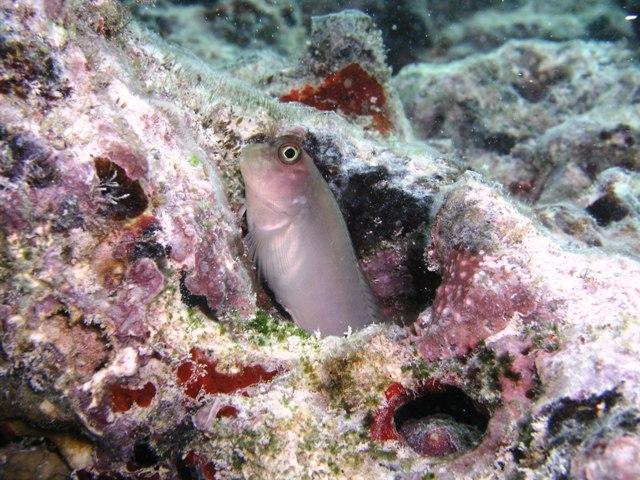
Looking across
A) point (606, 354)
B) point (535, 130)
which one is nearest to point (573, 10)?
point (535, 130)

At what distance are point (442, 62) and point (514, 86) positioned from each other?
1.57 meters

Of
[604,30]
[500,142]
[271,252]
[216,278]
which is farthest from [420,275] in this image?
[604,30]

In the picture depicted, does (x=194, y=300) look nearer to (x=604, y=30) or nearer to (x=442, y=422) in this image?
(x=442, y=422)

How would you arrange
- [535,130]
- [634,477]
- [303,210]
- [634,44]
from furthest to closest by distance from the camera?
1. [634,44]
2. [535,130]
3. [303,210]
4. [634,477]

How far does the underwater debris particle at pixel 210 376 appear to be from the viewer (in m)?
2.07

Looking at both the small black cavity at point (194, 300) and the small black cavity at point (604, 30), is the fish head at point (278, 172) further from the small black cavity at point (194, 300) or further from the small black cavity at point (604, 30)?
the small black cavity at point (604, 30)

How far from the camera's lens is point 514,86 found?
720 cm

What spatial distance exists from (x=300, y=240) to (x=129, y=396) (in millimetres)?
1690

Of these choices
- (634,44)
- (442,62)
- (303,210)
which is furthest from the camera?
(442,62)

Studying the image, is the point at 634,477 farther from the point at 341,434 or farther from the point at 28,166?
the point at 28,166

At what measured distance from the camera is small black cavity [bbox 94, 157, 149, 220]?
1.90 m

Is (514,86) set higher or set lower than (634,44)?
lower

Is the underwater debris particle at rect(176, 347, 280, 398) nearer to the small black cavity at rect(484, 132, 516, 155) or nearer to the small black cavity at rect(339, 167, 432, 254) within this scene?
the small black cavity at rect(339, 167, 432, 254)

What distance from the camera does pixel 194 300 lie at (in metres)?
2.20
